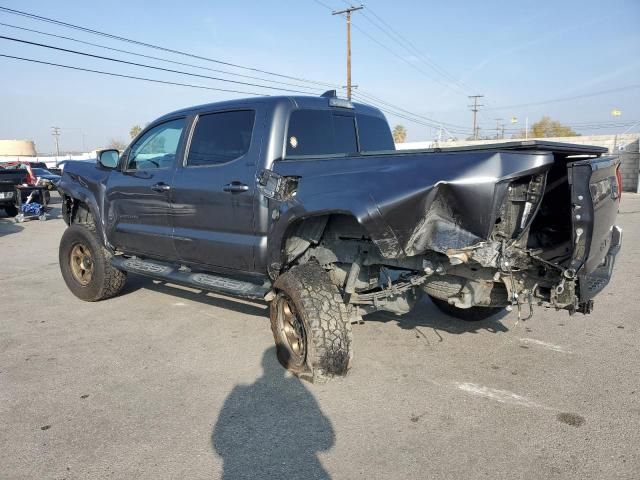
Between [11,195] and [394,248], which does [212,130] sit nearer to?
[394,248]

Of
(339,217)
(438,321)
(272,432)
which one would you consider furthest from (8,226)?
(272,432)

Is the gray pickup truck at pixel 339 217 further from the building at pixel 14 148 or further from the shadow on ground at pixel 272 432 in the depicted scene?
the building at pixel 14 148

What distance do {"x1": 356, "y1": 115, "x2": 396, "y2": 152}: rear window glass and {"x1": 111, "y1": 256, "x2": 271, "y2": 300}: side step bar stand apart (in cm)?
174

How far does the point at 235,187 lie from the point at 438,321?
2.41m

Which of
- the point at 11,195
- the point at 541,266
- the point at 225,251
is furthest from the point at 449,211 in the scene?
the point at 11,195

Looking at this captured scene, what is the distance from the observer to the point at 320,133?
4.33 metres

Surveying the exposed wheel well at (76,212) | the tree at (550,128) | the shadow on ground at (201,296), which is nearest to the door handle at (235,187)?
the shadow on ground at (201,296)

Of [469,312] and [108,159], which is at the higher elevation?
[108,159]

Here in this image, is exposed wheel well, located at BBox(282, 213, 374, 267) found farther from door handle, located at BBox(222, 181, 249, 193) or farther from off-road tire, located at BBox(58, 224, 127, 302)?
off-road tire, located at BBox(58, 224, 127, 302)

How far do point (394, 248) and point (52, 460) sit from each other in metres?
2.27

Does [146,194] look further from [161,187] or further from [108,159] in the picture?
[108,159]

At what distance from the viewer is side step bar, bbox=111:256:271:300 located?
13.4ft

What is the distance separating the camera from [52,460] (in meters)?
2.78

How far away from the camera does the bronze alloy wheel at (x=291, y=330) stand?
12.2ft
